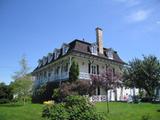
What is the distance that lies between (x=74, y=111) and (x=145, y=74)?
23821 millimetres

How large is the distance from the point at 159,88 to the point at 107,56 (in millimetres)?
9680

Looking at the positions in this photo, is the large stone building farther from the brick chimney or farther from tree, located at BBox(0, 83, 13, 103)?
tree, located at BBox(0, 83, 13, 103)

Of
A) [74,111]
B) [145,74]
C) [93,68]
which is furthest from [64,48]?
[74,111]

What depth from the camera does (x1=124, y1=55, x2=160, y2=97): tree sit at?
31953 millimetres

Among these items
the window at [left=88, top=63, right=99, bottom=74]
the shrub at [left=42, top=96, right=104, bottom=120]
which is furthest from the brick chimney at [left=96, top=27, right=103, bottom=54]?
the shrub at [left=42, top=96, right=104, bottom=120]

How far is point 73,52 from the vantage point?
102 feet

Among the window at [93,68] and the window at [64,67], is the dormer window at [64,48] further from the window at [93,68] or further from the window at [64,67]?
the window at [93,68]

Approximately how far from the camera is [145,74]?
31.9 m

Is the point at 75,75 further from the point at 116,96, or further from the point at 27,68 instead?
the point at 116,96

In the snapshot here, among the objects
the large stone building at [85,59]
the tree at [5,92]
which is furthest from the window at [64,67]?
the tree at [5,92]

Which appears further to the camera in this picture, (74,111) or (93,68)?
(93,68)

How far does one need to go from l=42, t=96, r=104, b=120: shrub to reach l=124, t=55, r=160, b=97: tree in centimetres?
2271

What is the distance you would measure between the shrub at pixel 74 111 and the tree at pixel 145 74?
894 inches

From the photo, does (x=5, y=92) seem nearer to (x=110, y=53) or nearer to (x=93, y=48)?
(x=93, y=48)
